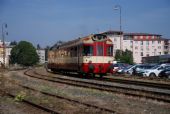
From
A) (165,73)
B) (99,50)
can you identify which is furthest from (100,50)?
(165,73)

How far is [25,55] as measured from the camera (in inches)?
5527

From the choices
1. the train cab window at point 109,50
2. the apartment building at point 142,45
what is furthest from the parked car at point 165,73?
the apartment building at point 142,45

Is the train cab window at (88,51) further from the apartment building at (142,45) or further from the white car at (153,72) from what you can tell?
the apartment building at (142,45)

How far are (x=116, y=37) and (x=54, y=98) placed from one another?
127 metres

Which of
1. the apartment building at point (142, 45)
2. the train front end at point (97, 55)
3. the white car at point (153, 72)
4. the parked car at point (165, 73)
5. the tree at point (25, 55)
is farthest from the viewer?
the apartment building at point (142, 45)

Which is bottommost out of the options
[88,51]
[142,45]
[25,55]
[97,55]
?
[97,55]

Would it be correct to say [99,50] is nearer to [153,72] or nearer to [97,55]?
[97,55]

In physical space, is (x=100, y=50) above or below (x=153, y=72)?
above

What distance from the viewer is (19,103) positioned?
14406mm

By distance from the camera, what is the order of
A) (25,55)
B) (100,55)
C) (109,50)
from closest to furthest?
(100,55) → (109,50) → (25,55)

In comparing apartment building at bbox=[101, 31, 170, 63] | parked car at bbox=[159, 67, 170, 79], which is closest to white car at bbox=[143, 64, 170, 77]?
parked car at bbox=[159, 67, 170, 79]

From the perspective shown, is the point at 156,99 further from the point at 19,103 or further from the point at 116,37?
the point at 116,37

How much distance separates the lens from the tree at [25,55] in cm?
13938

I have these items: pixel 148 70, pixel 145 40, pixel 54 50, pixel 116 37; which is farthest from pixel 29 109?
pixel 145 40
